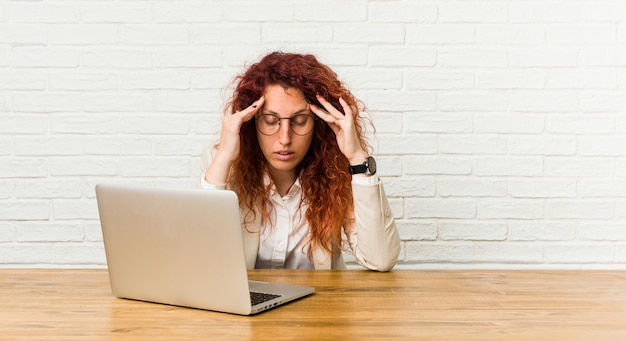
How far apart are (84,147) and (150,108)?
0.96 ft

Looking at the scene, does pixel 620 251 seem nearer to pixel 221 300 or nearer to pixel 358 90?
pixel 358 90

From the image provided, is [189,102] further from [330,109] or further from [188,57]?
[330,109]

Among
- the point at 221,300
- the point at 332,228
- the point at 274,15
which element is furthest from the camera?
the point at 274,15

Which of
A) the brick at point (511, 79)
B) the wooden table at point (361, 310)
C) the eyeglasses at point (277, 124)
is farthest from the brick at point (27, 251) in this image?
the brick at point (511, 79)

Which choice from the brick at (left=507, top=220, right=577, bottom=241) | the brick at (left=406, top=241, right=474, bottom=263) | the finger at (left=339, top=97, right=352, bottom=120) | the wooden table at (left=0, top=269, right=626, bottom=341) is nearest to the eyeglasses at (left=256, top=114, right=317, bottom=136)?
the finger at (left=339, top=97, right=352, bottom=120)

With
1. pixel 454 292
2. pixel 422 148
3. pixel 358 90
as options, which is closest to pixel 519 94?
pixel 422 148

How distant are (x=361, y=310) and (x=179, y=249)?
0.39 meters

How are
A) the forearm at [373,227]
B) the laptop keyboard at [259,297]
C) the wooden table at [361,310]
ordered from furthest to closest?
the forearm at [373,227] < the laptop keyboard at [259,297] < the wooden table at [361,310]

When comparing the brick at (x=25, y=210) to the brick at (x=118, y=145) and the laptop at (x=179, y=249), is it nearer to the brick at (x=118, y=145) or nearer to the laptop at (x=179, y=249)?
the brick at (x=118, y=145)

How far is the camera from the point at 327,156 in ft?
7.70

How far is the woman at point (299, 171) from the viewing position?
2158mm

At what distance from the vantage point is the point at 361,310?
1.52 metres

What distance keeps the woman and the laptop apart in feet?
1.85

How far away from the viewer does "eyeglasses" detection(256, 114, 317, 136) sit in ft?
7.13
